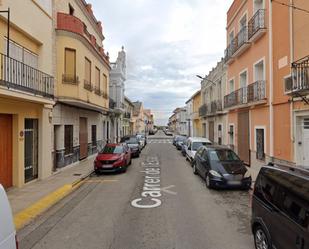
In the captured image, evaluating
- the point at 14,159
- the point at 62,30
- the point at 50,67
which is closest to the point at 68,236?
the point at 14,159

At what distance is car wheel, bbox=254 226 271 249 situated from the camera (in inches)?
187

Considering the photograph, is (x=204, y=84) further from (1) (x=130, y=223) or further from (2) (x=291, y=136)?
(1) (x=130, y=223)

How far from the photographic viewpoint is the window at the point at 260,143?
14657mm

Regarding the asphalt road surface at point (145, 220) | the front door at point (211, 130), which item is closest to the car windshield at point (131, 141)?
the front door at point (211, 130)

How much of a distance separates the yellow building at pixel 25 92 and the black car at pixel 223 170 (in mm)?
7231

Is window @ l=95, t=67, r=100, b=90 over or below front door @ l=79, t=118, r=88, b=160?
over

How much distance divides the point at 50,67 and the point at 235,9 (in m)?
12.6

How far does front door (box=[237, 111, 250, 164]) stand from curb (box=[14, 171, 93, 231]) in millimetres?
9815

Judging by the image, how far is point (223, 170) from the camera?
1103cm

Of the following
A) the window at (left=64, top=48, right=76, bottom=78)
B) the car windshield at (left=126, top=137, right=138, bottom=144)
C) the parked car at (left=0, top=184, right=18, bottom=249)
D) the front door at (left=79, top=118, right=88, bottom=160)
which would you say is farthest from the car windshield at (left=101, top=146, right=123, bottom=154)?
the parked car at (left=0, top=184, right=18, bottom=249)

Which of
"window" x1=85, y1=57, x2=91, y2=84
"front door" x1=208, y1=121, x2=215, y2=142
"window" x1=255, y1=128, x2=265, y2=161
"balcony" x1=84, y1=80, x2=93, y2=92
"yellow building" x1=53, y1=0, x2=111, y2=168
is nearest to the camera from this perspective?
"window" x1=255, y1=128, x2=265, y2=161

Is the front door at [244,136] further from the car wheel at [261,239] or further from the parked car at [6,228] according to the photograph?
the parked car at [6,228]

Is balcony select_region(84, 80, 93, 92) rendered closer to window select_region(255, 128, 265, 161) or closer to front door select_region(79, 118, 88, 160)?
front door select_region(79, 118, 88, 160)

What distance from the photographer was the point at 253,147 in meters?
15.9
